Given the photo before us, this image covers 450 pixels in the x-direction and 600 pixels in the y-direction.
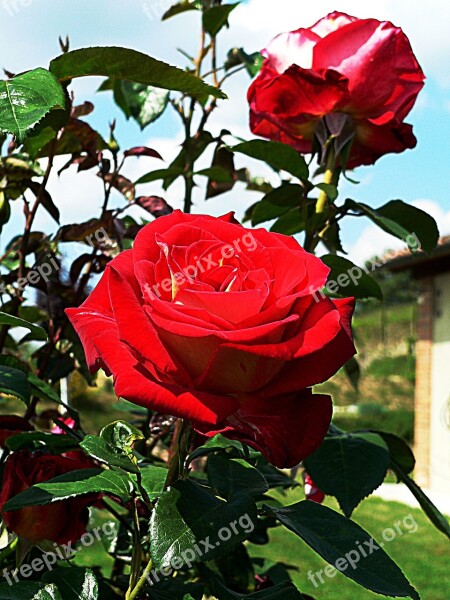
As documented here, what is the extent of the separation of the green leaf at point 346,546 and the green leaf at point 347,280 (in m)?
0.35

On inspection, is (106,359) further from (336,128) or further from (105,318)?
(336,128)

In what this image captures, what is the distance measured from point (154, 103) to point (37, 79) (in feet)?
1.61

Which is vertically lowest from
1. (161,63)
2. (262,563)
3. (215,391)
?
(262,563)

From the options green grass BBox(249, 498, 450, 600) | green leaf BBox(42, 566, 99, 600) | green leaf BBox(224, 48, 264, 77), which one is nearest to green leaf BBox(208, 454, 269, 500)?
green leaf BBox(42, 566, 99, 600)

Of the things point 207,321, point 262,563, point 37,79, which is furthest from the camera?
point 262,563

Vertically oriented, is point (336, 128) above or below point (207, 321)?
above

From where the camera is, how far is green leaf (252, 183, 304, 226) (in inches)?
38.7

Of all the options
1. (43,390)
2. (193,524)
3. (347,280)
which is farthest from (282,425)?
(347,280)

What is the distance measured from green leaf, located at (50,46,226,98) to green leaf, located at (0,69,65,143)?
7 cm

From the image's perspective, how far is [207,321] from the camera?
0.48 meters

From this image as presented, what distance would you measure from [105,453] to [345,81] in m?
0.55

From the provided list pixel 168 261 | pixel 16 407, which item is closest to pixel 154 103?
pixel 168 261

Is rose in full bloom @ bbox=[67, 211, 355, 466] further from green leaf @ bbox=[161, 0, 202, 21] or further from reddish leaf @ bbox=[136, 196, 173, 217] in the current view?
green leaf @ bbox=[161, 0, 202, 21]

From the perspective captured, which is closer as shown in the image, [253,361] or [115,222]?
[253,361]
